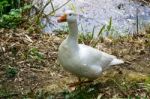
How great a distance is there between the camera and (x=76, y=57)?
4969 millimetres

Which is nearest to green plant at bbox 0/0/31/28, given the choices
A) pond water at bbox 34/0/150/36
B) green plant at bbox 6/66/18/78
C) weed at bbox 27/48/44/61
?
pond water at bbox 34/0/150/36

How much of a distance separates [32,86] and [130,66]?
3.79ft

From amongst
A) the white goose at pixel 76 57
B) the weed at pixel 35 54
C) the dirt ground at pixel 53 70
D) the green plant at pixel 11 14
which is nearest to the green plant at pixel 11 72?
the dirt ground at pixel 53 70

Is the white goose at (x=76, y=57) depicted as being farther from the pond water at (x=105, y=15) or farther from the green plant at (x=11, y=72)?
the pond water at (x=105, y=15)

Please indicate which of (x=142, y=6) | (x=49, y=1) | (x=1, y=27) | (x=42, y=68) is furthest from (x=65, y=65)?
(x=142, y=6)

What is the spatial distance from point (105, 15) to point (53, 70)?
2118mm

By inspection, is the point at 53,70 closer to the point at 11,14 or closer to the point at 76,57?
the point at 76,57

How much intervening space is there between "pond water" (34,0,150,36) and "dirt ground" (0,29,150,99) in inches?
16.7

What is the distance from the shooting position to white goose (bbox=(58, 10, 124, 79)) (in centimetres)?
495

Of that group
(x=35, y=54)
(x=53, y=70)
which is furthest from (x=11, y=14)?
(x=53, y=70)

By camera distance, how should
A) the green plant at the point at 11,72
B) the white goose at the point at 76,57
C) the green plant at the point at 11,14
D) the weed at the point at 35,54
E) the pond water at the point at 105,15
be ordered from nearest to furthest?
the white goose at the point at 76,57, the green plant at the point at 11,72, the weed at the point at 35,54, the green plant at the point at 11,14, the pond water at the point at 105,15

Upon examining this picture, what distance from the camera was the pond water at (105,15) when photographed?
7.22 m

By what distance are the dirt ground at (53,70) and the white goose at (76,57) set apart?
0.75 feet

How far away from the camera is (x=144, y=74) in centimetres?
566
